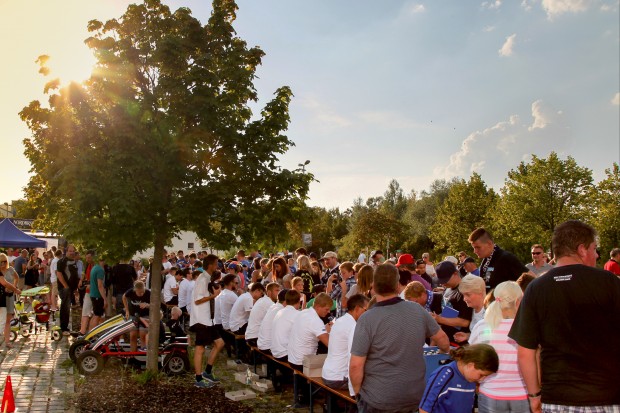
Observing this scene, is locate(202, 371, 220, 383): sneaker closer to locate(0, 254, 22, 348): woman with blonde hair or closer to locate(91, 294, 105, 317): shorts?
locate(91, 294, 105, 317): shorts

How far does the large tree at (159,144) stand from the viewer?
26.3 feet

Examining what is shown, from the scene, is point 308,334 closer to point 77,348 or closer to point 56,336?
point 77,348

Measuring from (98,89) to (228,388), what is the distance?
5.29 m

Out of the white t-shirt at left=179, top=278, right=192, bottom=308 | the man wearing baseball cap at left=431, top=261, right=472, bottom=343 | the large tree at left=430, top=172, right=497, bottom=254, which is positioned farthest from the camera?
the large tree at left=430, top=172, right=497, bottom=254

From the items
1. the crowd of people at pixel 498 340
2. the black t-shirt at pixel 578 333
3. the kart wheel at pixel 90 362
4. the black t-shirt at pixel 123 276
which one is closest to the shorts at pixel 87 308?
the black t-shirt at pixel 123 276

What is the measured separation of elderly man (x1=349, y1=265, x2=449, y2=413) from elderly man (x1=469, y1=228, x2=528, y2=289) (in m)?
2.59

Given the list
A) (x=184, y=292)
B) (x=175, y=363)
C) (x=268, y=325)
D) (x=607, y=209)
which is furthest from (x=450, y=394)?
(x=607, y=209)

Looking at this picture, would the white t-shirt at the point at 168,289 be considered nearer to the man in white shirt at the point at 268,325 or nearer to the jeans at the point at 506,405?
the man in white shirt at the point at 268,325

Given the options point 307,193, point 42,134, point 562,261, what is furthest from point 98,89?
point 562,261

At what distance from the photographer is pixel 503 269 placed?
6602 millimetres

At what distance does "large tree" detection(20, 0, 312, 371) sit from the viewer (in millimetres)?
8031

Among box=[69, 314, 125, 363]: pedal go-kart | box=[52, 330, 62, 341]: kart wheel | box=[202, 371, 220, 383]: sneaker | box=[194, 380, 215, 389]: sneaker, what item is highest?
box=[69, 314, 125, 363]: pedal go-kart

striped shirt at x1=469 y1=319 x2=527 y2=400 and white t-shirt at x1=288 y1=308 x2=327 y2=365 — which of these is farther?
white t-shirt at x1=288 y1=308 x2=327 y2=365

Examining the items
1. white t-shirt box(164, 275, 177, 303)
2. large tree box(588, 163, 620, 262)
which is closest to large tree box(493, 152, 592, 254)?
large tree box(588, 163, 620, 262)
